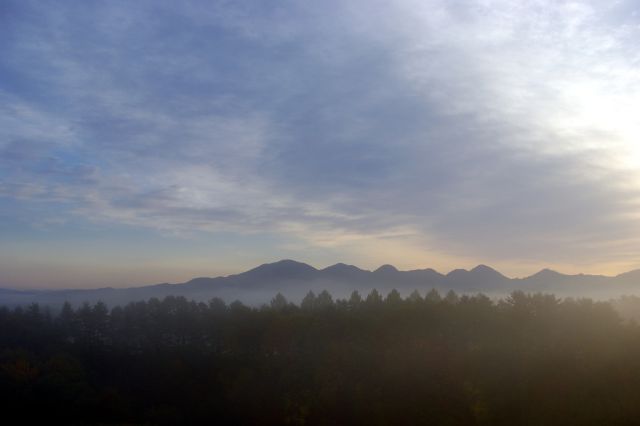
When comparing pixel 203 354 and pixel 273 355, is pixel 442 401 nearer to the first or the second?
pixel 273 355

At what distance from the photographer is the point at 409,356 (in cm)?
4997

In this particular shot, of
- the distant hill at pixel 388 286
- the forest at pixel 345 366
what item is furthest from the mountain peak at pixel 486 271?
the forest at pixel 345 366

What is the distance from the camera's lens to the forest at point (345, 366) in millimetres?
39781

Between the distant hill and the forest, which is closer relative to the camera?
the forest

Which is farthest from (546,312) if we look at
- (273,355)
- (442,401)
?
(273,355)

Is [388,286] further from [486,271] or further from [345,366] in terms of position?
[345,366]

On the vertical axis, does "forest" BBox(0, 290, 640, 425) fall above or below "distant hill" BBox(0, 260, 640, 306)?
below

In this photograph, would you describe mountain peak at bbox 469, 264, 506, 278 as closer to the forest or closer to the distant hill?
the distant hill

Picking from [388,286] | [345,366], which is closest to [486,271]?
[388,286]

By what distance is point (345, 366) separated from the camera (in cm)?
4928

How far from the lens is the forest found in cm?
3978

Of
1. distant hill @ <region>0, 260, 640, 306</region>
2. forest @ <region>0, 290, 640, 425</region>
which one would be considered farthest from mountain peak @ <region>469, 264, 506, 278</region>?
forest @ <region>0, 290, 640, 425</region>

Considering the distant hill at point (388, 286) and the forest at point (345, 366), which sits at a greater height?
the distant hill at point (388, 286)

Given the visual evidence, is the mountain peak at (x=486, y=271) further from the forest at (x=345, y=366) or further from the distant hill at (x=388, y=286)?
the forest at (x=345, y=366)
